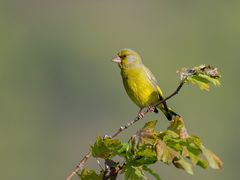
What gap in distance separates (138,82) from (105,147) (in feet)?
10.2

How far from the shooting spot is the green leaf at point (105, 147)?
10.6 feet

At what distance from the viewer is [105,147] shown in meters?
3.24

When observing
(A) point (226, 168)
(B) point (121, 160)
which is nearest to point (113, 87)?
(A) point (226, 168)

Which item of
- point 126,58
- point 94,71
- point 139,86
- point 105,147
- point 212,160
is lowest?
point 212,160

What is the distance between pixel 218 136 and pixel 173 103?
3.87 meters

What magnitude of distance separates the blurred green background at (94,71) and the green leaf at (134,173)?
51506 millimetres

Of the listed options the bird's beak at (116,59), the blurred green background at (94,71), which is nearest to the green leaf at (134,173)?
the bird's beak at (116,59)

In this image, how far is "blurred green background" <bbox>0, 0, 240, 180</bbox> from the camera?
7044 centimetres

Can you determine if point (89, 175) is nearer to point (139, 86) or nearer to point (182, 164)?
point (182, 164)

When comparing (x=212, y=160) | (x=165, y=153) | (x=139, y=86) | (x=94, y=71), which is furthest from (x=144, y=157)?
(x=94, y=71)

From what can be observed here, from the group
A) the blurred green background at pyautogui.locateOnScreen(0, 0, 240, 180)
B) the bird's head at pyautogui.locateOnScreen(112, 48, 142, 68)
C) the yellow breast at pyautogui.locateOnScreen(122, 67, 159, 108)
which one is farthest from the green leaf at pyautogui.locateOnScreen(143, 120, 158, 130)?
the blurred green background at pyautogui.locateOnScreen(0, 0, 240, 180)

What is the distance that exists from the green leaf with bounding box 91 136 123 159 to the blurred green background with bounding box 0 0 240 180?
51.5m

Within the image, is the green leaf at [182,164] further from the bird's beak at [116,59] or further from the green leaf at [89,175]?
the bird's beak at [116,59]

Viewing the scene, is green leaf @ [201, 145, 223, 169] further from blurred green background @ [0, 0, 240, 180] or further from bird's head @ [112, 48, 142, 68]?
blurred green background @ [0, 0, 240, 180]
